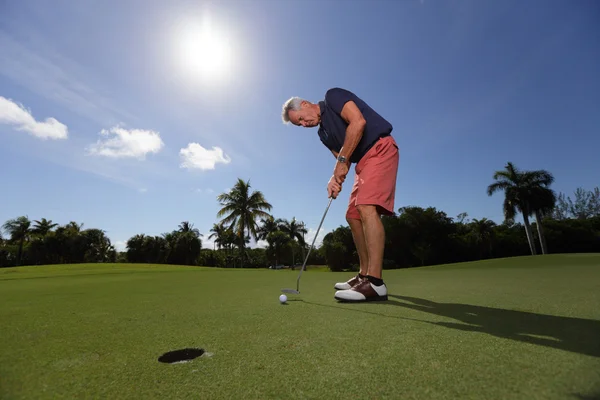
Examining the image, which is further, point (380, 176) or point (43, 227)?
point (43, 227)

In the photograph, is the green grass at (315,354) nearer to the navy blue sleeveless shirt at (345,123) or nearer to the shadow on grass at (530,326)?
the shadow on grass at (530,326)

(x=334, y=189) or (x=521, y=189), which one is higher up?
(x=521, y=189)

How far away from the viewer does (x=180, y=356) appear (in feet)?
4.22

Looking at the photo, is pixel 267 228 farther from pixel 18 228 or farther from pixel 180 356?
pixel 180 356

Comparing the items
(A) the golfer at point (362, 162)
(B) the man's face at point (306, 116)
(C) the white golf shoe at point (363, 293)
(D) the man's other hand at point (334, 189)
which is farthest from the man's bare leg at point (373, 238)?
(B) the man's face at point (306, 116)

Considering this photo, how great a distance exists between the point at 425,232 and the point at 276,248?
92.2 feet

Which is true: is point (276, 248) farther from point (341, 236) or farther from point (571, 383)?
point (571, 383)

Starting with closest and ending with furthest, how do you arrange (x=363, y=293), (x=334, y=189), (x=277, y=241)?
(x=363, y=293) < (x=334, y=189) < (x=277, y=241)

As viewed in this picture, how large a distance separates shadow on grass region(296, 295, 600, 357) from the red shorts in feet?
3.56

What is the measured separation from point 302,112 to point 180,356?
9.51ft

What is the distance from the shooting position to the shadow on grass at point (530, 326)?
1246 millimetres

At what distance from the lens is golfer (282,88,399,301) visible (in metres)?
2.82

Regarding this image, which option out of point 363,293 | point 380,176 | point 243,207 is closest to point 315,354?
point 363,293

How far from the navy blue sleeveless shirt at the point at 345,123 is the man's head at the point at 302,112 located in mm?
91
